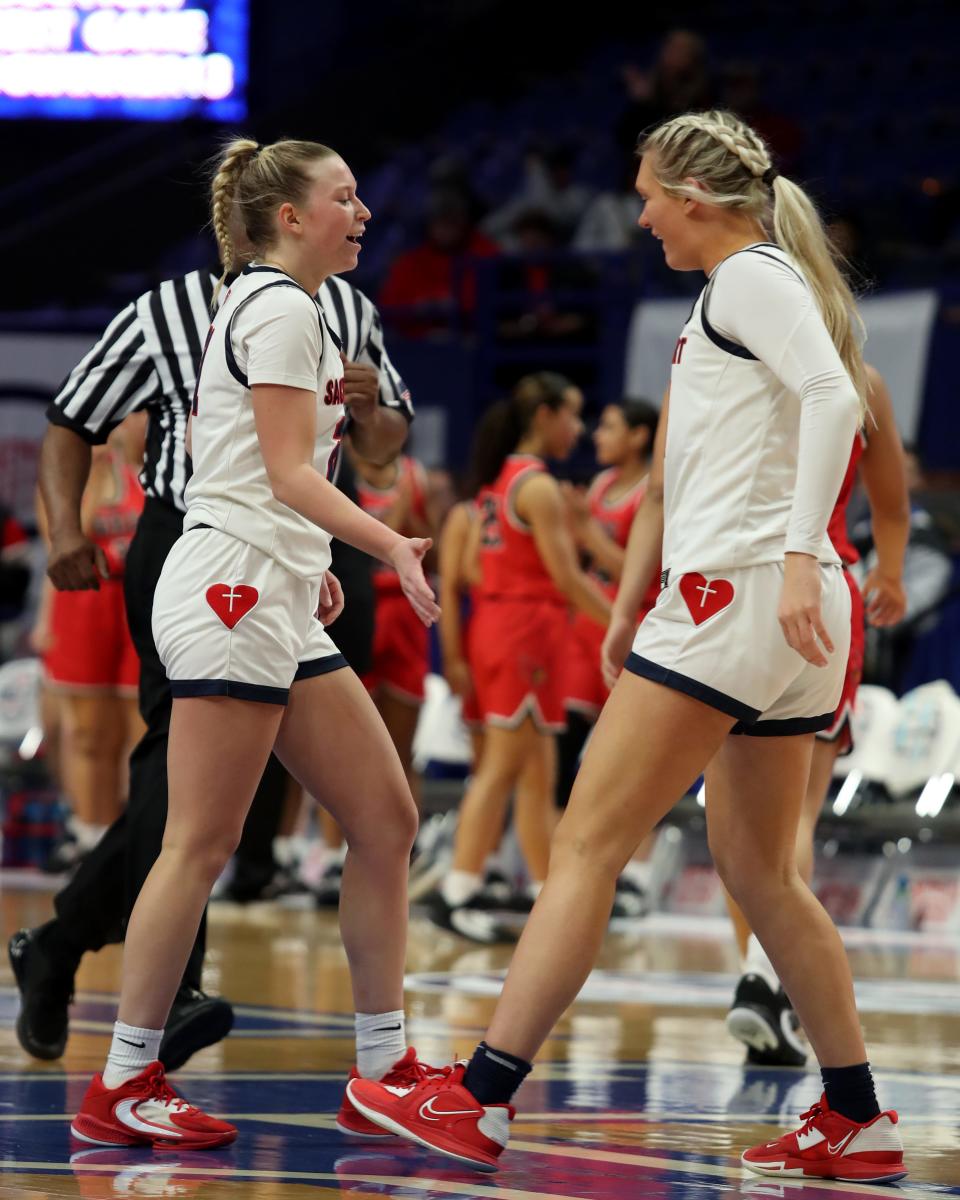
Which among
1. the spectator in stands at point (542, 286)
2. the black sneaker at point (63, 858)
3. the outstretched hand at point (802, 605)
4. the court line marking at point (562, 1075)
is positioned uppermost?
the spectator in stands at point (542, 286)

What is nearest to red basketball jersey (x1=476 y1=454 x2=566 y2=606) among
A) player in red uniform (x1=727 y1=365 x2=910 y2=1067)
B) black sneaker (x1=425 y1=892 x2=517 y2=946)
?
black sneaker (x1=425 y1=892 x2=517 y2=946)

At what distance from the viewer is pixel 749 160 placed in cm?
362

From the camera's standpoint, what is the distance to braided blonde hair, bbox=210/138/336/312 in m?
3.68

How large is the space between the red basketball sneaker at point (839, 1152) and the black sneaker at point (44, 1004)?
1.78m

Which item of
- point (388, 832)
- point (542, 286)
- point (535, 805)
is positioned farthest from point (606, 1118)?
point (542, 286)

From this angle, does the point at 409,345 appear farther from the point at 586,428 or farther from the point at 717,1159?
the point at 717,1159

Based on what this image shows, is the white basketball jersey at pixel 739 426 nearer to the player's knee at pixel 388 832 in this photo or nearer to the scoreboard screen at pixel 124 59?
the player's knee at pixel 388 832

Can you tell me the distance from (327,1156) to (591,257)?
992 cm

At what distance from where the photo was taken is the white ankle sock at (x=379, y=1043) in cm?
385

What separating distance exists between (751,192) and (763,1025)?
2.14m

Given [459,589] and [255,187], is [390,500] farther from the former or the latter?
[255,187]

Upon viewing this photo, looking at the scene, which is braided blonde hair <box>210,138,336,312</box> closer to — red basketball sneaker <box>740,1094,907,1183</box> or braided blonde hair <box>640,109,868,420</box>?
braided blonde hair <box>640,109,868,420</box>

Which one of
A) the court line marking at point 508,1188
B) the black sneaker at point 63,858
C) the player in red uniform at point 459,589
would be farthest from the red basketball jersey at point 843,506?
the black sneaker at point 63,858

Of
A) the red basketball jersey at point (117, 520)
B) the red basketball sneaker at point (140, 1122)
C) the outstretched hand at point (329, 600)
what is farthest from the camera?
the red basketball jersey at point (117, 520)
